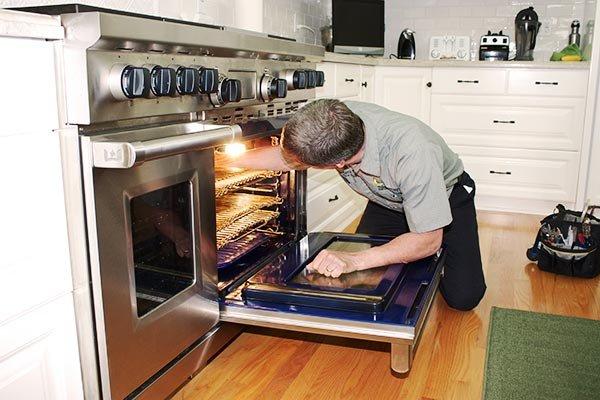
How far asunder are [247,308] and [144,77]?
688mm

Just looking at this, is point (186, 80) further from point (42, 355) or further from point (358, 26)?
point (358, 26)

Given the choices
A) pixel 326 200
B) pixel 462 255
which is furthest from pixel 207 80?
pixel 326 200

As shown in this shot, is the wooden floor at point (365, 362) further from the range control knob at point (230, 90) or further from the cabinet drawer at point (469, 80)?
the cabinet drawer at point (469, 80)

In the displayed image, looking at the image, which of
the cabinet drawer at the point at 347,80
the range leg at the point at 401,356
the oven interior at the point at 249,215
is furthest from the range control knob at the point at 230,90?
the cabinet drawer at the point at 347,80

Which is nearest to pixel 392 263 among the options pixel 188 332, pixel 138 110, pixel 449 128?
pixel 188 332

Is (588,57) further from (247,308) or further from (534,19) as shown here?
(247,308)

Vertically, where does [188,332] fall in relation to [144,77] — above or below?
below

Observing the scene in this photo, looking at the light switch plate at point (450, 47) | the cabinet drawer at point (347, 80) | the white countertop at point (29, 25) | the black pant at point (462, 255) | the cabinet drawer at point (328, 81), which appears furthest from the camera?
the light switch plate at point (450, 47)

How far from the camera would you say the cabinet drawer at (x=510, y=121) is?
139 inches

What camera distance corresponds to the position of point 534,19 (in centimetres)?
387

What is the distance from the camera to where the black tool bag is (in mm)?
2541

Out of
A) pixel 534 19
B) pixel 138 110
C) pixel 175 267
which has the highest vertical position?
pixel 534 19

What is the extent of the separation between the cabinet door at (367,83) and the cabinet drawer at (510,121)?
40 cm

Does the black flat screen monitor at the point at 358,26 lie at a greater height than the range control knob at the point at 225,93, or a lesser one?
greater
